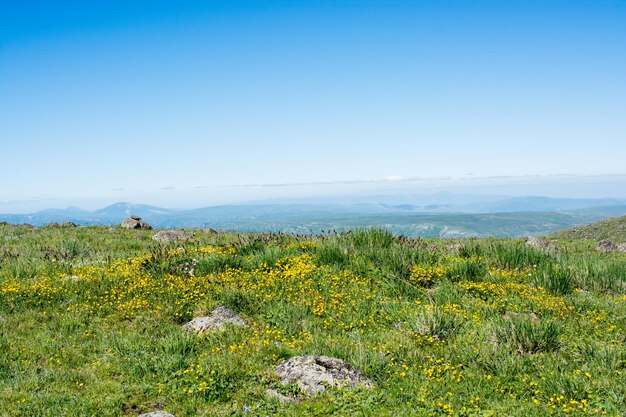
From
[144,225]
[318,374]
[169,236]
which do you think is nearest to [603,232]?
[169,236]

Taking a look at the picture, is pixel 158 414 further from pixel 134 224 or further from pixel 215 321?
pixel 134 224

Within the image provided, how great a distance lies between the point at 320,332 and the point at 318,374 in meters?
2.10

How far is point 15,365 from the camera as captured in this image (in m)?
7.21

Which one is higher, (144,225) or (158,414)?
(144,225)

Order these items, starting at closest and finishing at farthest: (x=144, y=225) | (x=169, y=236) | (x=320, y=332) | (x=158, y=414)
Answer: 1. (x=158, y=414)
2. (x=320, y=332)
3. (x=169, y=236)
4. (x=144, y=225)

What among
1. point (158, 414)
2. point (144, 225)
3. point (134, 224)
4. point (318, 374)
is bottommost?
point (158, 414)

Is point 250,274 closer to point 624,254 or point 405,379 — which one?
point 405,379

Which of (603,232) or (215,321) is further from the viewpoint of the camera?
(603,232)

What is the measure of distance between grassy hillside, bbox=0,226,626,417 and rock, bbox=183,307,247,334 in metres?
0.41

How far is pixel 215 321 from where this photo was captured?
9242 millimetres

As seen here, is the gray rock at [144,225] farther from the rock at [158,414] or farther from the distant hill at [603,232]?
the distant hill at [603,232]

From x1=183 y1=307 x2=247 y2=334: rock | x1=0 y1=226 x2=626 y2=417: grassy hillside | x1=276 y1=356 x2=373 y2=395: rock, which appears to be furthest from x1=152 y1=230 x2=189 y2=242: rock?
x1=276 y1=356 x2=373 y2=395: rock

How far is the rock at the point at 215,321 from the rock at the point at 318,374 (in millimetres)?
2376

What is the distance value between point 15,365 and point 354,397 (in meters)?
5.96
